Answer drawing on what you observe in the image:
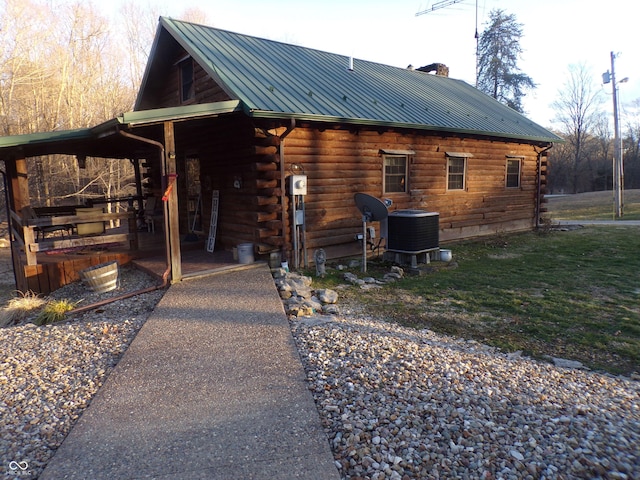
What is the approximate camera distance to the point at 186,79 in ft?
36.3

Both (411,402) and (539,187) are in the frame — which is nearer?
(411,402)

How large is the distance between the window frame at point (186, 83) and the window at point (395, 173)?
5.18m

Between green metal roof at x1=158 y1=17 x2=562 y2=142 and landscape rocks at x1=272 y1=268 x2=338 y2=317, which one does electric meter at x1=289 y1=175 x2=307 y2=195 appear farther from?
landscape rocks at x1=272 y1=268 x2=338 y2=317

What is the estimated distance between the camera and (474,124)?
486 inches

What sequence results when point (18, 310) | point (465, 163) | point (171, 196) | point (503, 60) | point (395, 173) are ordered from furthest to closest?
1. point (503, 60)
2. point (465, 163)
3. point (395, 173)
4. point (171, 196)
5. point (18, 310)

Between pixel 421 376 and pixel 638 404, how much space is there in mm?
1804

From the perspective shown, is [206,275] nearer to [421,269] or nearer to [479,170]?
[421,269]

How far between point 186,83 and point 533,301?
9.65 m

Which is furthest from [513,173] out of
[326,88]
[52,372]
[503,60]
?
[503,60]

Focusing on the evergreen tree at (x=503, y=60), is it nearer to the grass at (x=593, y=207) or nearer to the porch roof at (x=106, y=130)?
the grass at (x=593, y=207)

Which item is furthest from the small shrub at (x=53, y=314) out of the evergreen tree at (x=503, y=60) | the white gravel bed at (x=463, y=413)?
the evergreen tree at (x=503, y=60)

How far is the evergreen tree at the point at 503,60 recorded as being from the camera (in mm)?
35625

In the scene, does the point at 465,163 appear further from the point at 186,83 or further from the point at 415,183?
the point at 186,83

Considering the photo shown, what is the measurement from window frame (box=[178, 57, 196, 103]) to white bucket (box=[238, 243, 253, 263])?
467 centimetres
